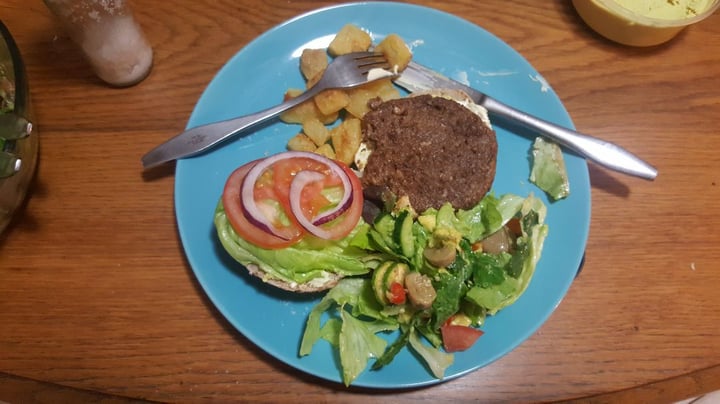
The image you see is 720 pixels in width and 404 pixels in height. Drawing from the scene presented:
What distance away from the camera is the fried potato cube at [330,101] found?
2275mm

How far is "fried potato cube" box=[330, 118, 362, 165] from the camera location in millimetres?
2256

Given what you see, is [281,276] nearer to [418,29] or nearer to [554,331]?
[554,331]

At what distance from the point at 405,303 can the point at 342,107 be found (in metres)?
0.88

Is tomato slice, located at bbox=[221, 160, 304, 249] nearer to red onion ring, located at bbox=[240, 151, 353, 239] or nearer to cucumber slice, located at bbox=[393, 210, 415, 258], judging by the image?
red onion ring, located at bbox=[240, 151, 353, 239]

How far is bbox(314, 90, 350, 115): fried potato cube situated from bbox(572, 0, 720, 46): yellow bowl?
1294 millimetres

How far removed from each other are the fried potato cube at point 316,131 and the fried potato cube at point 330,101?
7 centimetres

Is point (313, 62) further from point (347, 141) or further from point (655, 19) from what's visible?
point (655, 19)

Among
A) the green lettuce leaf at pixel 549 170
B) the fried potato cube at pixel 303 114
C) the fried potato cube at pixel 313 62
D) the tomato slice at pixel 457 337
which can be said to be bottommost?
the tomato slice at pixel 457 337

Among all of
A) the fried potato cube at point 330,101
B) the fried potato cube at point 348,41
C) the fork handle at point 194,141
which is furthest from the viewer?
the fried potato cube at point 348,41

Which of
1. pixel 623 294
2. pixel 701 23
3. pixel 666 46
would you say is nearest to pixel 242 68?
pixel 623 294

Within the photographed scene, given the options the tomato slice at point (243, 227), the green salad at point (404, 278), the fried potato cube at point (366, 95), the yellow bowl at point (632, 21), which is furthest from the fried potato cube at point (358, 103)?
the yellow bowl at point (632, 21)

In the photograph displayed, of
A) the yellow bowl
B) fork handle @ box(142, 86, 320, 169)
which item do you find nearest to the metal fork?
fork handle @ box(142, 86, 320, 169)

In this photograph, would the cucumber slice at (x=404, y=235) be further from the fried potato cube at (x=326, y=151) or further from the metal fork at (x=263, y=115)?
the metal fork at (x=263, y=115)

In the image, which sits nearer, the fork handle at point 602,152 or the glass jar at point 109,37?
the glass jar at point 109,37
